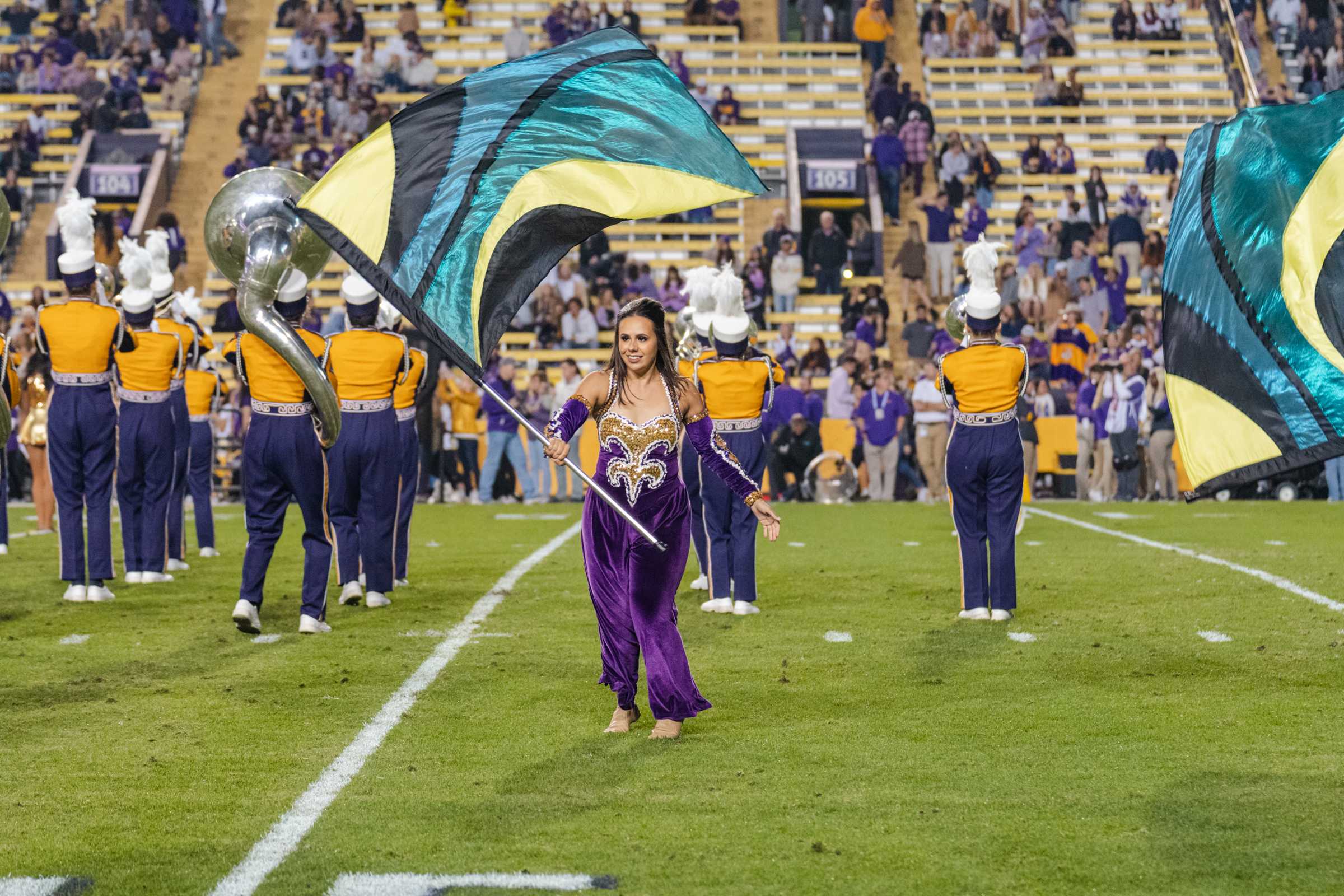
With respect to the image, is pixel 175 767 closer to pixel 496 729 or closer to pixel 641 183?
pixel 496 729

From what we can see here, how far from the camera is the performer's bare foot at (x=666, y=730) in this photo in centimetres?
624

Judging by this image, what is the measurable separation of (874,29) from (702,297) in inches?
808

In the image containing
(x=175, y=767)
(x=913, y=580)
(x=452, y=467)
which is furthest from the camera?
(x=452, y=467)

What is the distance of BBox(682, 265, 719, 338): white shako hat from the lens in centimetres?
1077

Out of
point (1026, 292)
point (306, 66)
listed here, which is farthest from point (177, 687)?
point (306, 66)

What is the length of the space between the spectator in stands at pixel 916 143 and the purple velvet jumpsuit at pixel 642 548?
73.4ft

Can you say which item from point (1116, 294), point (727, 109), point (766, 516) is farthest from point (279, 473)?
point (727, 109)

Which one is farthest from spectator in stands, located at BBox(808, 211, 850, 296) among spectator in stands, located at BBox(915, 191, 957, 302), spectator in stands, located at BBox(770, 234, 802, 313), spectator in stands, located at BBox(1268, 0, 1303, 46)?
spectator in stands, located at BBox(1268, 0, 1303, 46)

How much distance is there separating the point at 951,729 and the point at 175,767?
2.69 metres

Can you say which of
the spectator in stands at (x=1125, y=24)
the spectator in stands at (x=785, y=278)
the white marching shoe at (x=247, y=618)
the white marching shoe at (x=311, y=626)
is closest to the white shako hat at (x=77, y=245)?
the white marching shoe at (x=247, y=618)

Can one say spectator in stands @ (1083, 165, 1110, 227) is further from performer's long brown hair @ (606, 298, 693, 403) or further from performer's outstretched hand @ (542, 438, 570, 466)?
performer's outstretched hand @ (542, 438, 570, 466)

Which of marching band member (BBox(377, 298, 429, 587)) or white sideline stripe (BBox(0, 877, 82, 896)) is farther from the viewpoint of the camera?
marching band member (BBox(377, 298, 429, 587))

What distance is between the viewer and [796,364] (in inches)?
885

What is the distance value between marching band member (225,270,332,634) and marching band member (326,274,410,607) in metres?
0.89
